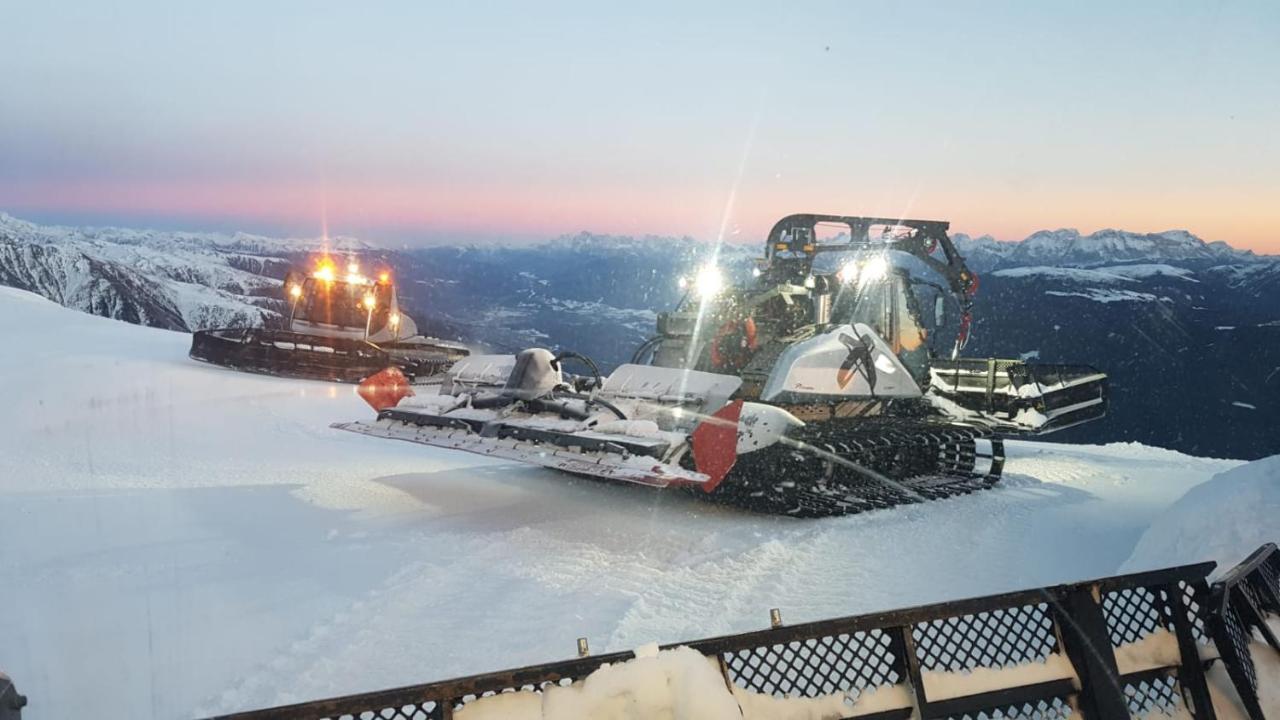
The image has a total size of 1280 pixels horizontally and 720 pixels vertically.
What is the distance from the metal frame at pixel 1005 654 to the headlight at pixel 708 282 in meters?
6.38

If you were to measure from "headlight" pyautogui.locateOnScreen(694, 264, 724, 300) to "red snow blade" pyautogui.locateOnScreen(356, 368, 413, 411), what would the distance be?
3.34 meters

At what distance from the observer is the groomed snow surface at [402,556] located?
3.79 meters

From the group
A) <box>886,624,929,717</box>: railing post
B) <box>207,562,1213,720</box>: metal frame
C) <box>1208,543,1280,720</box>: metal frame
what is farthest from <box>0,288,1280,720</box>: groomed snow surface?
<box>886,624,929,717</box>: railing post

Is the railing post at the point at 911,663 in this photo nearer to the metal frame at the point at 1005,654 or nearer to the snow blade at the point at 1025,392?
the metal frame at the point at 1005,654

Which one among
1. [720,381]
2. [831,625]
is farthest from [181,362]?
[831,625]

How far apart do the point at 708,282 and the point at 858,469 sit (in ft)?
9.02

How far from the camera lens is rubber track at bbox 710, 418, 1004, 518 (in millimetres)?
7062

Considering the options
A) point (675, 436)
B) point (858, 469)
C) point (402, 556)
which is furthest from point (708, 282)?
point (402, 556)

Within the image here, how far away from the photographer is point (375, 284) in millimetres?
18219

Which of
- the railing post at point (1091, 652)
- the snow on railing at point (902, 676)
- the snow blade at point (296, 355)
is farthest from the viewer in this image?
the snow blade at point (296, 355)

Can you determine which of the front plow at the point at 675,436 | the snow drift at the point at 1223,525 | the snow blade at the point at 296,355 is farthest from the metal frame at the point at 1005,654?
the snow blade at the point at 296,355

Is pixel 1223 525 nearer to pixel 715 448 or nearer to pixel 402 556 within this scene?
pixel 715 448

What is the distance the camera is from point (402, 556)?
533 cm

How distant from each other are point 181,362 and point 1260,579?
16919 mm
